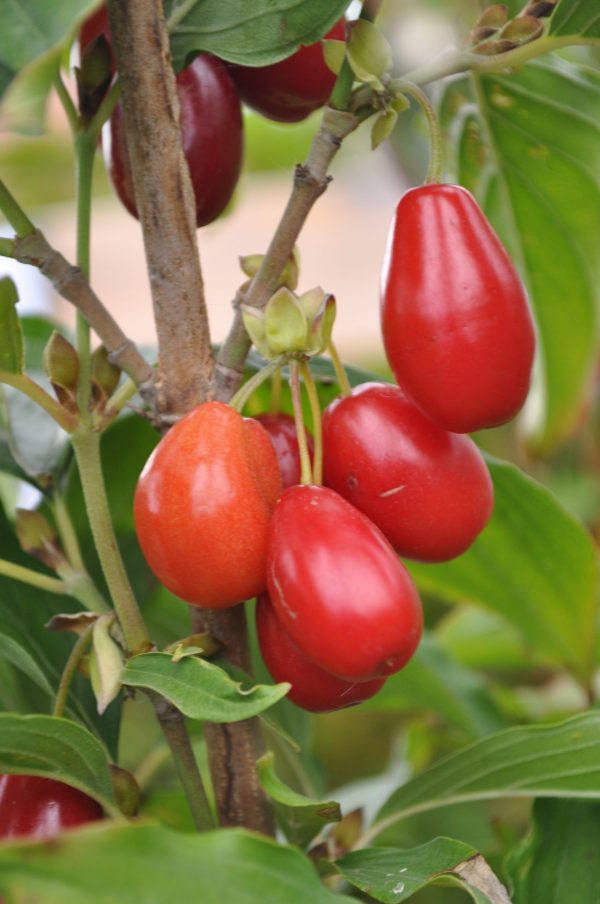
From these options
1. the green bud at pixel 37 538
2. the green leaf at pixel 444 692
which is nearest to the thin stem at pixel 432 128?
the green bud at pixel 37 538

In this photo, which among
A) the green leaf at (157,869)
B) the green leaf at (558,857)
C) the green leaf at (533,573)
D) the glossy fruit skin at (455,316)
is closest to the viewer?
the green leaf at (157,869)

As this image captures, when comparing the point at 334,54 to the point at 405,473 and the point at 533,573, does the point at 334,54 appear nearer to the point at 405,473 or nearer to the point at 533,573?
the point at 405,473

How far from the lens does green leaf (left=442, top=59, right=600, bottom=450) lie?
580 millimetres

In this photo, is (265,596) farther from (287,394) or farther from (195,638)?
(287,394)

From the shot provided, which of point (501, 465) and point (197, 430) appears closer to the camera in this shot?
point (197, 430)

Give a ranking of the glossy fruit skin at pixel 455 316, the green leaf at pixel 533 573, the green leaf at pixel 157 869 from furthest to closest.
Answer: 1. the green leaf at pixel 533 573
2. the glossy fruit skin at pixel 455 316
3. the green leaf at pixel 157 869

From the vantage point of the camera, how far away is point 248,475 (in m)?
0.37

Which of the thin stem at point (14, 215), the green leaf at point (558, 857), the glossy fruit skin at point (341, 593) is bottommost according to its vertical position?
the green leaf at point (558, 857)

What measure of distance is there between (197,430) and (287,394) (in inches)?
7.7

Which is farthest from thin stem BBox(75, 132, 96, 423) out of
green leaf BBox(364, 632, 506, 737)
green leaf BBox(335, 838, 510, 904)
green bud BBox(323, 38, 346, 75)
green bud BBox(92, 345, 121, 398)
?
green leaf BBox(364, 632, 506, 737)

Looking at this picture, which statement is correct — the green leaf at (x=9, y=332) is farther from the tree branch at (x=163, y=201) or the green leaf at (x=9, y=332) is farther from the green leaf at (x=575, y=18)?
the green leaf at (x=575, y=18)

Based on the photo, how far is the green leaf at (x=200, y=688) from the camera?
1.07 feet

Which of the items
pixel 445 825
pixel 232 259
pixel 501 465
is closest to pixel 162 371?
pixel 501 465

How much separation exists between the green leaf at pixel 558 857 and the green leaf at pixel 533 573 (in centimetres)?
18
